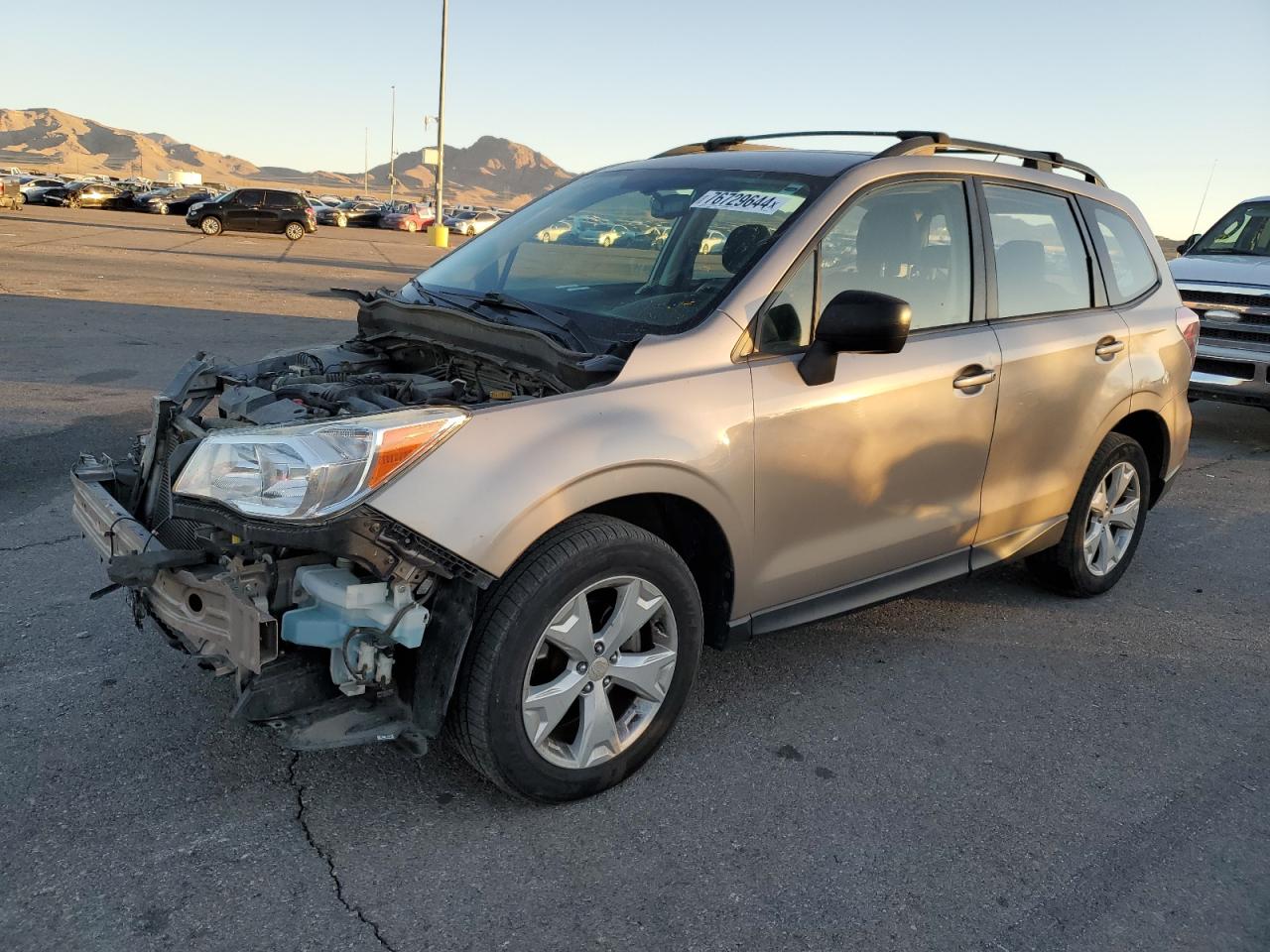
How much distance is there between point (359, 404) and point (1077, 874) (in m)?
2.51

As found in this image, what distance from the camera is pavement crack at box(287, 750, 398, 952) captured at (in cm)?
257

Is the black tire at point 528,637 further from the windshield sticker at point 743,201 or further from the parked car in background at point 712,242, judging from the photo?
the windshield sticker at point 743,201

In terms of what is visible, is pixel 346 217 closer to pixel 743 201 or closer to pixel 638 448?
pixel 743 201

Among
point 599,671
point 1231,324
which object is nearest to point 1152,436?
point 599,671

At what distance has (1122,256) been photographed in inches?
195

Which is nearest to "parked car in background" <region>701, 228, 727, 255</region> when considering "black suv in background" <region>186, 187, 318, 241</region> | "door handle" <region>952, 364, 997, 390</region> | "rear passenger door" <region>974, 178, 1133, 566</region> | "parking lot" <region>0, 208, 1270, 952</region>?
"door handle" <region>952, 364, 997, 390</region>

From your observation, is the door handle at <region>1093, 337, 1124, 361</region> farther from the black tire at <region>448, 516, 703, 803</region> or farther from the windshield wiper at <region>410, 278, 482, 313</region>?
the windshield wiper at <region>410, 278, 482, 313</region>

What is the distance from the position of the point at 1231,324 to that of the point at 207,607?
29.3ft

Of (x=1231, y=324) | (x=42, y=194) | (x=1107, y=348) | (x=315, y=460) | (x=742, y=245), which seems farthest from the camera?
(x=42, y=194)

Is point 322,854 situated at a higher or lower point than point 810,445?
lower

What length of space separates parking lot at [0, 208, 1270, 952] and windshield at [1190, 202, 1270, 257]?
6.20 meters

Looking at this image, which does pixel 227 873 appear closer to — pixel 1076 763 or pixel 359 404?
pixel 359 404

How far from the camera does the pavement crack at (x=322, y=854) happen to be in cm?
257

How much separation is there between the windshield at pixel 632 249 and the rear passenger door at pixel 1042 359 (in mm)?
1066
